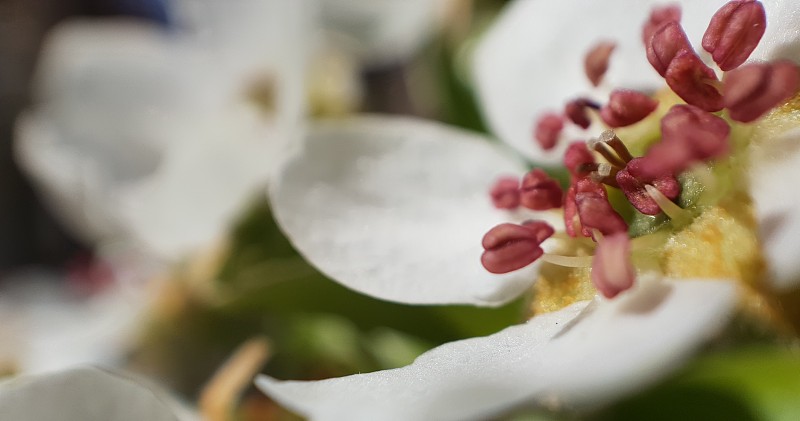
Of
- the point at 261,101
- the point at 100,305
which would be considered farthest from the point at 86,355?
the point at 261,101

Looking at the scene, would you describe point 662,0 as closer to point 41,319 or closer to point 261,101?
point 261,101

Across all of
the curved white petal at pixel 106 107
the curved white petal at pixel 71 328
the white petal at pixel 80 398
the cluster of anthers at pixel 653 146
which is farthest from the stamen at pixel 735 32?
the curved white petal at pixel 106 107

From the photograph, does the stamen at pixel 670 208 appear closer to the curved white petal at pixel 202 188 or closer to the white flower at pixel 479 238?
the white flower at pixel 479 238

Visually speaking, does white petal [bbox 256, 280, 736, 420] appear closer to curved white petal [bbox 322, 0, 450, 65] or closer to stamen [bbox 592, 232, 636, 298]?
stamen [bbox 592, 232, 636, 298]

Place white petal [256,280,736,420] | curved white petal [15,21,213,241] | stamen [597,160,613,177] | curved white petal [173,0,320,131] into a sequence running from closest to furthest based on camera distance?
1. white petal [256,280,736,420]
2. stamen [597,160,613,177]
3. curved white petal [173,0,320,131]
4. curved white petal [15,21,213,241]

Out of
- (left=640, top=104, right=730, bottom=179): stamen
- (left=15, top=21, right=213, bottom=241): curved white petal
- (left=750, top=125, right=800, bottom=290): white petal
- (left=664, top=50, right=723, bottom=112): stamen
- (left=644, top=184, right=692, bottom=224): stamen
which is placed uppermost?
(left=664, top=50, right=723, bottom=112): stamen

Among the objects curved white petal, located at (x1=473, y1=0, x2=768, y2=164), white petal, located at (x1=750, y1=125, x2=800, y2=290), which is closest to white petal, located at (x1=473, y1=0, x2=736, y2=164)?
curved white petal, located at (x1=473, y1=0, x2=768, y2=164)

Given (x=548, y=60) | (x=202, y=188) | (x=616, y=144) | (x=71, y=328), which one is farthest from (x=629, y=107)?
(x=71, y=328)
